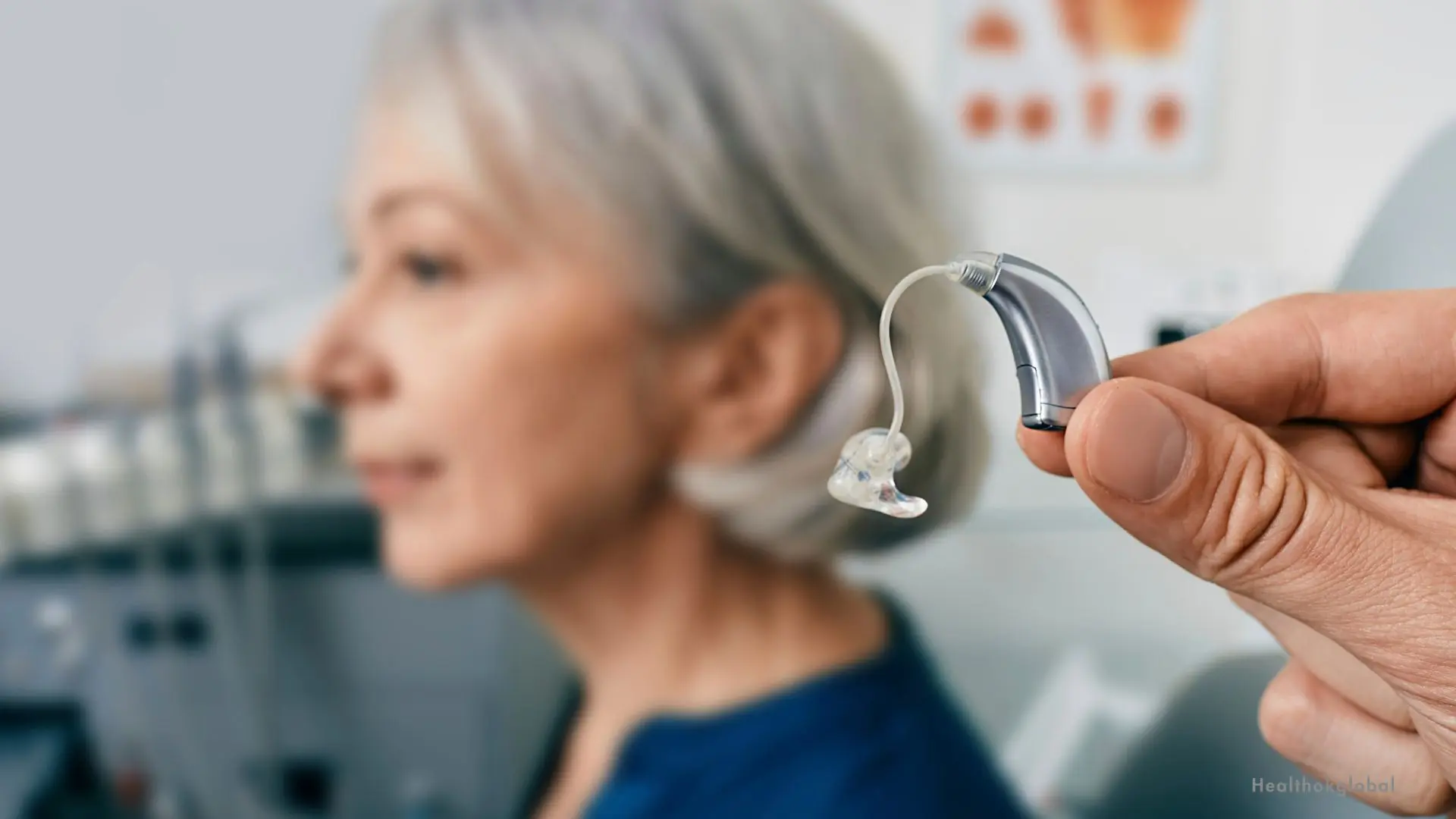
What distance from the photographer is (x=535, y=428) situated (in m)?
0.68

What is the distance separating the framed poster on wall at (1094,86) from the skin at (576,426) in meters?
0.28

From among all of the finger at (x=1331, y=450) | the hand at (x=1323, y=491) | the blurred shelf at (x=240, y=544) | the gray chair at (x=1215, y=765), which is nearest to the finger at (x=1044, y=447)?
the hand at (x=1323, y=491)

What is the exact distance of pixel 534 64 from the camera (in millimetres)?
646

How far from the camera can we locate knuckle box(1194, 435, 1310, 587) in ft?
0.98

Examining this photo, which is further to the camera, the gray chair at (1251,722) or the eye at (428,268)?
the eye at (428,268)

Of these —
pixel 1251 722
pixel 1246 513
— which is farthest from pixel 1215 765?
pixel 1246 513

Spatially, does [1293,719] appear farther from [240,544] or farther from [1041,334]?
[240,544]

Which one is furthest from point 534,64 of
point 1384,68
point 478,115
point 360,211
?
point 1384,68

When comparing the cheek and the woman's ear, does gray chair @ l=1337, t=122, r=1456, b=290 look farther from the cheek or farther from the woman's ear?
the cheek

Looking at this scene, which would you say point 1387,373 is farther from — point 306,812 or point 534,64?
point 306,812

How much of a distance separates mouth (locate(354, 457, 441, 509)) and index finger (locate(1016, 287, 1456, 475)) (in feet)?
1.72

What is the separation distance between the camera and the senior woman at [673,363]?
0.64 m

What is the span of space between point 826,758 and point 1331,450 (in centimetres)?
39

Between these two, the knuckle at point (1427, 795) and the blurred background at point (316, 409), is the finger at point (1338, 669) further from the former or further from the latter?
the blurred background at point (316, 409)
